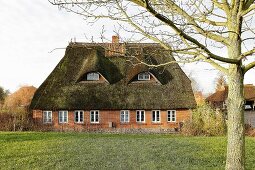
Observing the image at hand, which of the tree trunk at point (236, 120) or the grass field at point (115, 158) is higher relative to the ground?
the tree trunk at point (236, 120)

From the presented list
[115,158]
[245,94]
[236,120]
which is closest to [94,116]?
[115,158]

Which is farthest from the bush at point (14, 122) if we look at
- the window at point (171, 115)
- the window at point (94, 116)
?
the window at point (171, 115)

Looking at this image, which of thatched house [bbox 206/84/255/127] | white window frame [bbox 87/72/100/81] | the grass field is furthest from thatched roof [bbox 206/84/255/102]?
the grass field

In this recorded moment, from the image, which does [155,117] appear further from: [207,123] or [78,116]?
[207,123]

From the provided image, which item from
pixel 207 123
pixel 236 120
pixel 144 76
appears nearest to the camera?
pixel 236 120

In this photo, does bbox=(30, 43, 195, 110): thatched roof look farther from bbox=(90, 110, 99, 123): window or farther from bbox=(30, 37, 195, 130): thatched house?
bbox=(90, 110, 99, 123): window

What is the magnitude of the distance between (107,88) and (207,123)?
1303cm

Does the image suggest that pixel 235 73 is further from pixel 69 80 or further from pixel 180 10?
pixel 69 80

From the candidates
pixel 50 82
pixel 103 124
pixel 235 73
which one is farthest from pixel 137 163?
pixel 50 82

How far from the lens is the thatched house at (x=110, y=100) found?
1571 inches

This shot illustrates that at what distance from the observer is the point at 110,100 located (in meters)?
40.2

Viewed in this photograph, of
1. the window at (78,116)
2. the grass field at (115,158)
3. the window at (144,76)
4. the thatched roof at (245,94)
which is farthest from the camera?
the thatched roof at (245,94)

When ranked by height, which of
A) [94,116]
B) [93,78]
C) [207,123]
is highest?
[93,78]

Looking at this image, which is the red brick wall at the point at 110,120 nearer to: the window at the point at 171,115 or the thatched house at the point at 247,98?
the window at the point at 171,115
